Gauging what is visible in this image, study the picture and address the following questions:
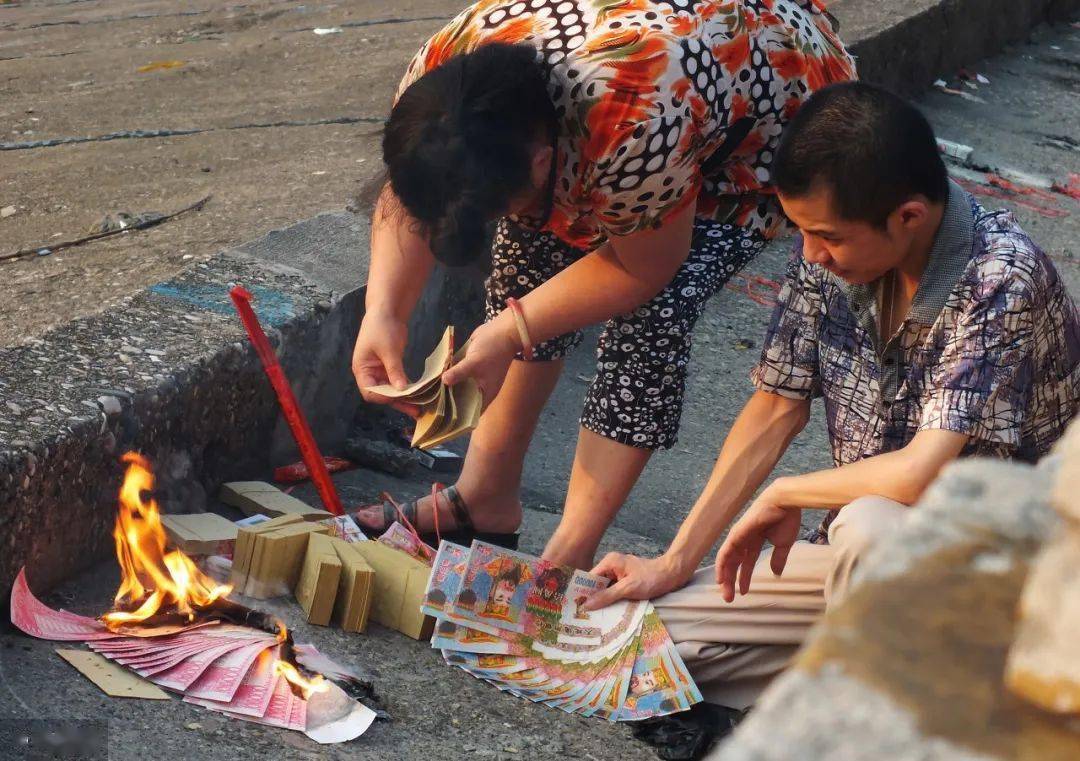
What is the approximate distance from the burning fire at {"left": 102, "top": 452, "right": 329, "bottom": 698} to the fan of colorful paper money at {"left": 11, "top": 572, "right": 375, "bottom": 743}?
29 millimetres

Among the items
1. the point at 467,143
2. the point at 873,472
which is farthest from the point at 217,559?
the point at 873,472

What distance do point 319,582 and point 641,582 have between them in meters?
0.66

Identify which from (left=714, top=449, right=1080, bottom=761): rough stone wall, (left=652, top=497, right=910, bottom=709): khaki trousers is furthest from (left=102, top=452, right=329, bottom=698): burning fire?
(left=714, top=449, right=1080, bottom=761): rough stone wall

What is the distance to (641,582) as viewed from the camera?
2.72m

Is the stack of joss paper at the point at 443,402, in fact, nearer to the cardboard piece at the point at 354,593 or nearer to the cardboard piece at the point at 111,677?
the cardboard piece at the point at 354,593

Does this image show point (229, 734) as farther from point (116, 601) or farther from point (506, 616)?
point (506, 616)

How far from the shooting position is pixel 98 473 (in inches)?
107

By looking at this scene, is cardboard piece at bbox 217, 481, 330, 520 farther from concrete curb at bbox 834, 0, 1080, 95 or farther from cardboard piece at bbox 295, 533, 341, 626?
concrete curb at bbox 834, 0, 1080, 95

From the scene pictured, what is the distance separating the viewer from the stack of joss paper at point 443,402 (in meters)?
2.65

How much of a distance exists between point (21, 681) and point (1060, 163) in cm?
584

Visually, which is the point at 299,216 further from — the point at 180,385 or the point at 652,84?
the point at 652,84

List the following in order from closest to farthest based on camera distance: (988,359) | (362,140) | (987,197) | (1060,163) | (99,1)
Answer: (988,359), (362,140), (987,197), (1060,163), (99,1)

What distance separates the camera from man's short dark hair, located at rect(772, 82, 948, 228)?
7.06 ft

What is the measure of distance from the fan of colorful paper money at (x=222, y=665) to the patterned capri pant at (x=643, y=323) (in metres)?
0.82
